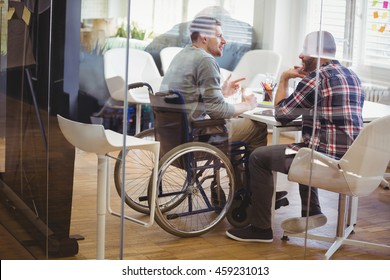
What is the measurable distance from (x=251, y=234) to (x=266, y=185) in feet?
0.61

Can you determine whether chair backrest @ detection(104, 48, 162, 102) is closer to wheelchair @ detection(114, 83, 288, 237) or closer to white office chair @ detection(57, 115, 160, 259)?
wheelchair @ detection(114, 83, 288, 237)

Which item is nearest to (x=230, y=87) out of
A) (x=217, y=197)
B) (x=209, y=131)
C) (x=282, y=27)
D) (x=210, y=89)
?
(x=210, y=89)

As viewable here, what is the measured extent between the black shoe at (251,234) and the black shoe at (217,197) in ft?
0.32

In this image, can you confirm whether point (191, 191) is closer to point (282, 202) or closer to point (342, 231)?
point (282, 202)

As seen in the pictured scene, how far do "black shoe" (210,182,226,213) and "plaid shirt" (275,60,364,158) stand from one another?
322mm

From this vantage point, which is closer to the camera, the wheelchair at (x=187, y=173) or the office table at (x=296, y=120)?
the office table at (x=296, y=120)

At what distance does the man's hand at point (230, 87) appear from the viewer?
123 inches

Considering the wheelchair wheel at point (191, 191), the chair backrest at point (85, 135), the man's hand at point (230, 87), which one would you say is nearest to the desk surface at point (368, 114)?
the man's hand at point (230, 87)

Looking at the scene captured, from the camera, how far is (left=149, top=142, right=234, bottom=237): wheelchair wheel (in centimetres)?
321

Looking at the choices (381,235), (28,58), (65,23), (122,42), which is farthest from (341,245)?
(28,58)

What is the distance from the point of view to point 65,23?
3465 mm

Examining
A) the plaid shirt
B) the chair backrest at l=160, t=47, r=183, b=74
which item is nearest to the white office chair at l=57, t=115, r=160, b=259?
the chair backrest at l=160, t=47, r=183, b=74

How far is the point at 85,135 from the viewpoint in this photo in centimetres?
332

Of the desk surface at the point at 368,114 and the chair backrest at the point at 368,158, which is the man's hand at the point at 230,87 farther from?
the chair backrest at the point at 368,158
